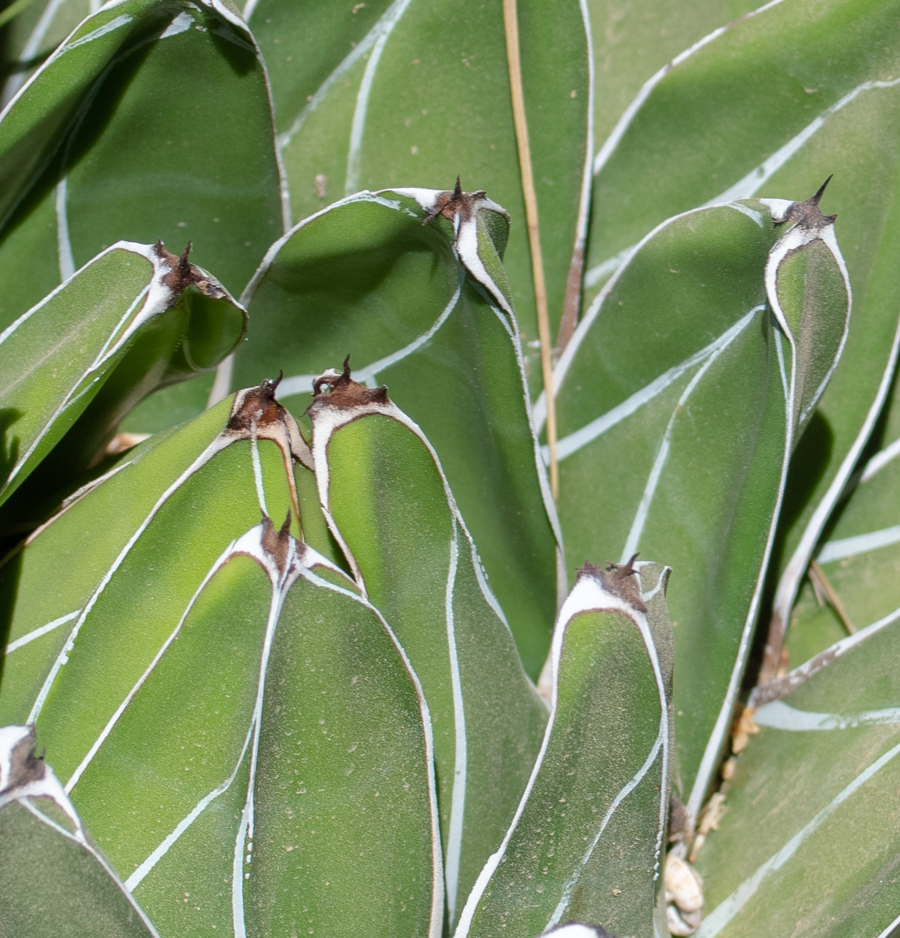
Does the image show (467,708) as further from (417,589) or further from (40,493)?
(40,493)

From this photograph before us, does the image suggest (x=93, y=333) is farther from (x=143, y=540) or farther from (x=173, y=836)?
(x=173, y=836)

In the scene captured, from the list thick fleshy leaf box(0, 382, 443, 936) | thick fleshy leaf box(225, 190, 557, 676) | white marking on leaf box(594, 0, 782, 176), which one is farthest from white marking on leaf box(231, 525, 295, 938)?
white marking on leaf box(594, 0, 782, 176)

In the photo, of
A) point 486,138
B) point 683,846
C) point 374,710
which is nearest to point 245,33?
point 486,138

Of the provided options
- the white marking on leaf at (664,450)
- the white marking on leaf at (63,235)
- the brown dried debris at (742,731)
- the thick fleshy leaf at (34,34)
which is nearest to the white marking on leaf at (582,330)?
the white marking on leaf at (664,450)

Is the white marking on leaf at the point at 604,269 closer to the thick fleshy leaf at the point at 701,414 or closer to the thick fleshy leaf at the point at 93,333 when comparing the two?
the thick fleshy leaf at the point at 701,414

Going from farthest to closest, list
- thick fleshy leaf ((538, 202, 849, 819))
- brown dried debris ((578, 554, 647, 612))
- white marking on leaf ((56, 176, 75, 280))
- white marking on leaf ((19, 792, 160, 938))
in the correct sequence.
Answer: white marking on leaf ((56, 176, 75, 280)) → thick fleshy leaf ((538, 202, 849, 819)) → brown dried debris ((578, 554, 647, 612)) → white marking on leaf ((19, 792, 160, 938))

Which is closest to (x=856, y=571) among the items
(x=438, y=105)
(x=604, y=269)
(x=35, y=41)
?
(x=604, y=269)

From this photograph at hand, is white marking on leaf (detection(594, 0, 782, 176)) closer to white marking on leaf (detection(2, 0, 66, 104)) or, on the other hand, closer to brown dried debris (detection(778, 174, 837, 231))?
brown dried debris (detection(778, 174, 837, 231))
